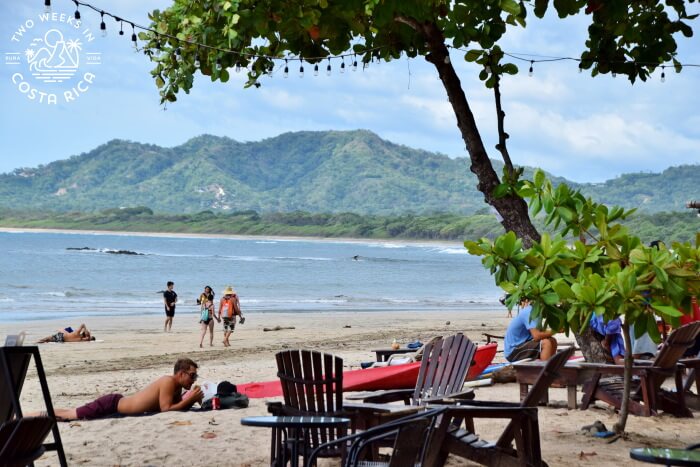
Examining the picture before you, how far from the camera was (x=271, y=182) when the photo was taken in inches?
7495

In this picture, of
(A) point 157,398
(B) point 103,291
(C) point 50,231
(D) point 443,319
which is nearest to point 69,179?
(C) point 50,231

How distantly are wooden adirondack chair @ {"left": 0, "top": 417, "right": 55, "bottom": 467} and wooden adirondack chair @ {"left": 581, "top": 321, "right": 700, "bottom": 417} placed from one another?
4.91 metres

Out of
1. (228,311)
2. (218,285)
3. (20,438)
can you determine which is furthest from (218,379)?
(218,285)

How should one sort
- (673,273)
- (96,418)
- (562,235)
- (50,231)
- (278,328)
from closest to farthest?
(673,273) → (562,235) → (96,418) → (278,328) → (50,231)

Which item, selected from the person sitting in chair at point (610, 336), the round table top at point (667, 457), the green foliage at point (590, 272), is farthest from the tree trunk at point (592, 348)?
the round table top at point (667, 457)

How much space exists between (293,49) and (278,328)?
15161mm

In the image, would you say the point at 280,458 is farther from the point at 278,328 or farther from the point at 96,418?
the point at 278,328

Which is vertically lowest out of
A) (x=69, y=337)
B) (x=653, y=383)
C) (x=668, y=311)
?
(x=69, y=337)

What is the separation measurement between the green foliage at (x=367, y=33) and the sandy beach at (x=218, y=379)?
2607 mm

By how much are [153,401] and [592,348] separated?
3682 millimetres

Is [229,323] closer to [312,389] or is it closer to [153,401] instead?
[153,401]

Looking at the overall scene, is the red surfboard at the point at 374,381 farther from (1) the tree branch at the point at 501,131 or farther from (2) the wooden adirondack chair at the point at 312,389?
(2) the wooden adirondack chair at the point at 312,389

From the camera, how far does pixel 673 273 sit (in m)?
5.30

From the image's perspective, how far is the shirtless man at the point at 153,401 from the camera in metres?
7.67
